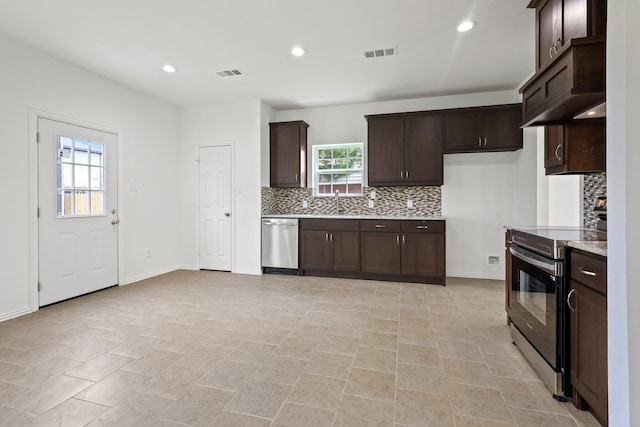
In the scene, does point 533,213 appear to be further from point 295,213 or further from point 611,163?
point 295,213

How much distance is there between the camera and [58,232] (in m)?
3.51

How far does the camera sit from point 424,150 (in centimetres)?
451

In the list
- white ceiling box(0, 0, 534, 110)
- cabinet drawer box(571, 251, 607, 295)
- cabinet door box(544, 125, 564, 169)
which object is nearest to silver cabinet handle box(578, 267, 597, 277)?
cabinet drawer box(571, 251, 607, 295)

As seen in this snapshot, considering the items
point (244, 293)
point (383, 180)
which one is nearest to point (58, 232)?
point (244, 293)

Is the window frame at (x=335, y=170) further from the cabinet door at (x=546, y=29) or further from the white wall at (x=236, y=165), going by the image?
the cabinet door at (x=546, y=29)

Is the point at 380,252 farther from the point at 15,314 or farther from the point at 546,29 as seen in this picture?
the point at 15,314

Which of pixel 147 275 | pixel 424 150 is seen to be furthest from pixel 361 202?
pixel 147 275

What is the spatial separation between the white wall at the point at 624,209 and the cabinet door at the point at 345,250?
339 centimetres

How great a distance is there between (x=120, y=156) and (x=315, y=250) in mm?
3104

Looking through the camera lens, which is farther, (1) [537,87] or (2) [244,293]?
(2) [244,293]

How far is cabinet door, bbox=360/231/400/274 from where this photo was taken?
172 inches

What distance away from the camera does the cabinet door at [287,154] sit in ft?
16.6

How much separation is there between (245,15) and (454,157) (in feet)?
11.5

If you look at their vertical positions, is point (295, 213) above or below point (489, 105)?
below
